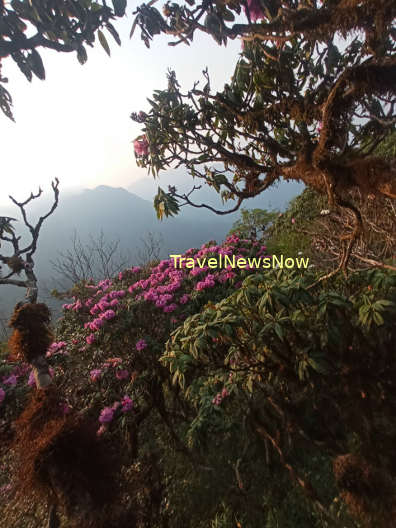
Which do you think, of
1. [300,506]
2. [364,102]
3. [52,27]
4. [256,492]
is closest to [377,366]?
[300,506]

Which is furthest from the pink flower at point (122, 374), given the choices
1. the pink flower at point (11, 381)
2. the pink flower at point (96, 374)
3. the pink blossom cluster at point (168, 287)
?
the pink flower at point (11, 381)

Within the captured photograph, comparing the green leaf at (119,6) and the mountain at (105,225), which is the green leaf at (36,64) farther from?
the mountain at (105,225)

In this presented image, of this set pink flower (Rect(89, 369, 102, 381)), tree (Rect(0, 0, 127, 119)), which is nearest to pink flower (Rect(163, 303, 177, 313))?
pink flower (Rect(89, 369, 102, 381))

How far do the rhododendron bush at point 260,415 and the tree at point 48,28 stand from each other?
1.99 meters

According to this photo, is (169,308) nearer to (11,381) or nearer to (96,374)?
(96,374)

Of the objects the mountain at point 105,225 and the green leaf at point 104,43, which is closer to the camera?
the green leaf at point 104,43

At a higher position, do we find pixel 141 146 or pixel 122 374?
pixel 141 146

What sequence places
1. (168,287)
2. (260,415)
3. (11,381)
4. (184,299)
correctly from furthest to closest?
→ (168,287)
(184,299)
(11,381)
(260,415)

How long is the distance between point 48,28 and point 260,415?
11.8 feet

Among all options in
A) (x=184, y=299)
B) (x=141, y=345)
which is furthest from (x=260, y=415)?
(x=184, y=299)

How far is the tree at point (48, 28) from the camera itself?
136cm

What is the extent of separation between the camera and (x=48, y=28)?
1426mm

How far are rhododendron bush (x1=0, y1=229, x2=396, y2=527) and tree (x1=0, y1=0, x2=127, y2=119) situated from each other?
199 cm

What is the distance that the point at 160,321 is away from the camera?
3676 mm
